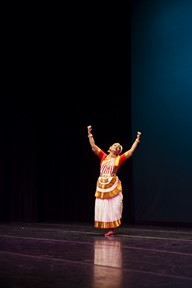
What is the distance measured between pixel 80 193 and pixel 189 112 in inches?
97.0

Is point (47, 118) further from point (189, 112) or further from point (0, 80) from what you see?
point (189, 112)

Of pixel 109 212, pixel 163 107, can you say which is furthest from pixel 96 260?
pixel 163 107

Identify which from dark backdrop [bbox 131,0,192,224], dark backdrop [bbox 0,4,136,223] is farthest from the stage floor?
dark backdrop [bbox 0,4,136,223]

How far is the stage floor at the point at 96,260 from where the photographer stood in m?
3.29

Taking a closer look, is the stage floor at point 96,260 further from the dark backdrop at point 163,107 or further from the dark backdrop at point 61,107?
the dark backdrop at point 61,107

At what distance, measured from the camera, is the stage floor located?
3295mm

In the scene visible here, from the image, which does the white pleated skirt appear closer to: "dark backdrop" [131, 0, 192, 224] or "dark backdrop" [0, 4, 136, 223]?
"dark backdrop" [131, 0, 192, 224]

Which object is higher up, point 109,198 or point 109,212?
point 109,198

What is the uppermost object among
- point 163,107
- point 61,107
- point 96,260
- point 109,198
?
point 61,107

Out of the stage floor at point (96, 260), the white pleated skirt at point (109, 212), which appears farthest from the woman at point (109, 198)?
the stage floor at point (96, 260)

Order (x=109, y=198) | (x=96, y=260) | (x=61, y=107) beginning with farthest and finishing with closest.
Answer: (x=61, y=107) < (x=109, y=198) < (x=96, y=260)

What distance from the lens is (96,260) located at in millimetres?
4238

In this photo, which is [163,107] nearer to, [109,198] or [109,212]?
[109,198]

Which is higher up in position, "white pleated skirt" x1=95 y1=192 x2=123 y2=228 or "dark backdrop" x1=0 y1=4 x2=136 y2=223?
"dark backdrop" x1=0 y1=4 x2=136 y2=223
